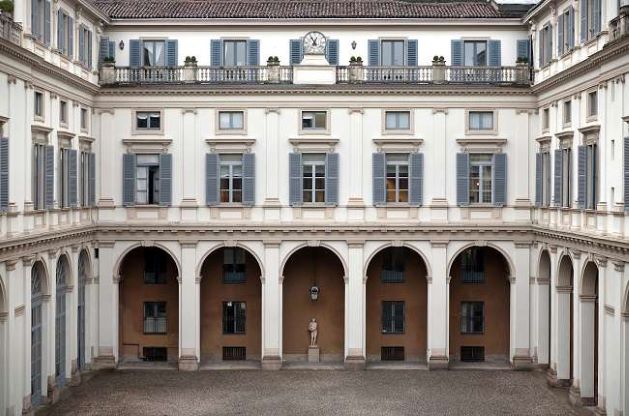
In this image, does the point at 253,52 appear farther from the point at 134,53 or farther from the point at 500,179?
the point at 500,179

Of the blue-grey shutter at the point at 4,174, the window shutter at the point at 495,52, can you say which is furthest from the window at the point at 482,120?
the blue-grey shutter at the point at 4,174

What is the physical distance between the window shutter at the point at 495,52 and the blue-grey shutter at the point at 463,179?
15.5ft

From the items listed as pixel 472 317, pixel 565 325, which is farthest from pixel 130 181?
pixel 565 325

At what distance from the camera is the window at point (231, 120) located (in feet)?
135

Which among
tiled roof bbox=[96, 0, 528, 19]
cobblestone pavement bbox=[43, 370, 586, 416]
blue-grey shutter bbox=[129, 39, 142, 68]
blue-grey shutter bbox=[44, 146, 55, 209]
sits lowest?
cobblestone pavement bbox=[43, 370, 586, 416]

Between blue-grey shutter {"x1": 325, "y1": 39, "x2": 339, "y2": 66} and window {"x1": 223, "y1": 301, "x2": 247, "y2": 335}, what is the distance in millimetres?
12233

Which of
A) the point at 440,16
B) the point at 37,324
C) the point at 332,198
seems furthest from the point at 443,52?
the point at 37,324

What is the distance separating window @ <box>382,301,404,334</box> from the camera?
143 ft

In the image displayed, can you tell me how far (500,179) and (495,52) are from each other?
6.04 m

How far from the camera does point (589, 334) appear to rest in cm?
3378

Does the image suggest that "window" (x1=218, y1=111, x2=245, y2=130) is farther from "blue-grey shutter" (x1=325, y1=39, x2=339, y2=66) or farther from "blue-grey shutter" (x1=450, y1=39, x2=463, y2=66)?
"blue-grey shutter" (x1=450, y1=39, x2=463, y2=66)

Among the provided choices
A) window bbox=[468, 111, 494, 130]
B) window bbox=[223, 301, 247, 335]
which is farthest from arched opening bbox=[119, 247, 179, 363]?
window bbox=[468, 111, 494, 130]

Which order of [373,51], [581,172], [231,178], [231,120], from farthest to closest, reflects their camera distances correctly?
[373,51]
[231,120]
[231,178]
[581,172]

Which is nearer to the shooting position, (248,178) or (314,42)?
(248,178)
